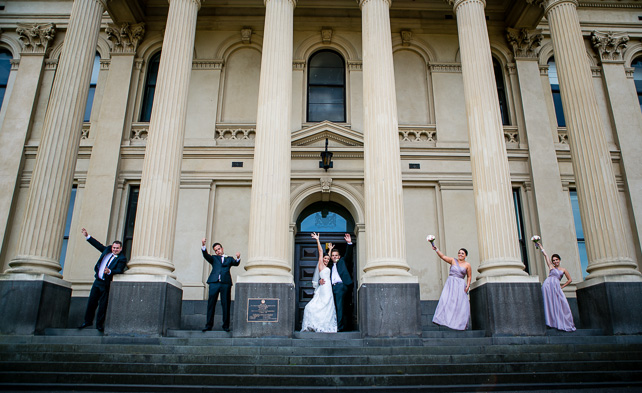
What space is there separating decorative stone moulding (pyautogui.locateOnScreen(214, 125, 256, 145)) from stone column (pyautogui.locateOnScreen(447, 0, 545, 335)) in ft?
22.1

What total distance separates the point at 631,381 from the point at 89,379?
26.6ft

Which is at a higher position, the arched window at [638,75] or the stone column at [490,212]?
the arched window at [638,75]

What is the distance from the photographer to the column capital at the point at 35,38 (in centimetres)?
1620

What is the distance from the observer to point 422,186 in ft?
49.7

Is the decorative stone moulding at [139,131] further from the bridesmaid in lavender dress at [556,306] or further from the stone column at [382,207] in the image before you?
the bridesmaid in lavender dress at [556,306]

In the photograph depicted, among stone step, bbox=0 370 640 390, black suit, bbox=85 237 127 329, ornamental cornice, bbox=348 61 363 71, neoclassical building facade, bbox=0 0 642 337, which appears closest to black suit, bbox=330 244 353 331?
neoclassical building facade, bbox=0 0 642 337

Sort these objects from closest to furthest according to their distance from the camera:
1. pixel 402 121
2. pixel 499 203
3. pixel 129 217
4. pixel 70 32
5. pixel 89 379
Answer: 1. pixel 89 379
2. pixel 499 203
3. pixel 70 32
4. pixel 129 217
5. pixel 402 121

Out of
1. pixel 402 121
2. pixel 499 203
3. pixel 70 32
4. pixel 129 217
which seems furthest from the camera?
pixel 402 121

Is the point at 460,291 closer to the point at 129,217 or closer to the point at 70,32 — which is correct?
the point at 129,217

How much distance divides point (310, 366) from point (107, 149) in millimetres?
10396

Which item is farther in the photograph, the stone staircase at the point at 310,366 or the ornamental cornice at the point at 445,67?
the ornamental cornice at the point at 445,67

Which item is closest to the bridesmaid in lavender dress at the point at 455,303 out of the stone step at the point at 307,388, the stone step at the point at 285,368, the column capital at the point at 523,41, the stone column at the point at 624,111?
the stone step at the point at 285,368

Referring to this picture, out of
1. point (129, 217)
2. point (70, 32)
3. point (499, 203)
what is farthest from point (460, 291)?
point (70, 32)

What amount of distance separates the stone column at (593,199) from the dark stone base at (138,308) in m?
9.05
